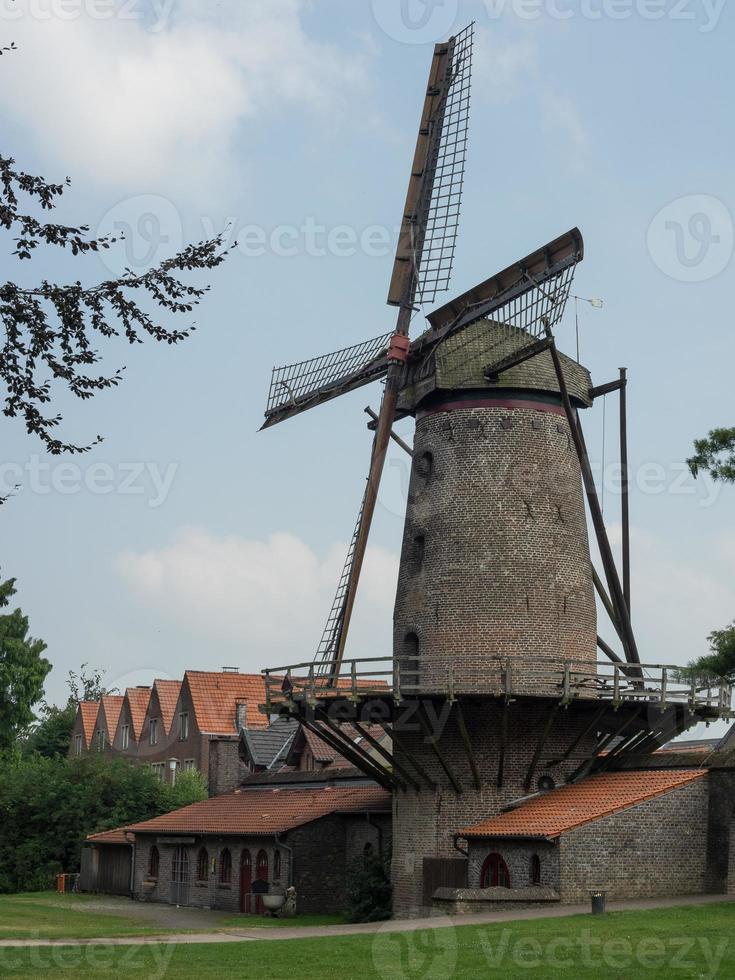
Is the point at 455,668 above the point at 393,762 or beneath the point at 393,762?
above

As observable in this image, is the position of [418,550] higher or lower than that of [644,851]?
higher

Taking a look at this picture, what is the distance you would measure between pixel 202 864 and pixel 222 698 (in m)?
16.1

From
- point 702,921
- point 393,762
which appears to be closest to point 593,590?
point 393,762

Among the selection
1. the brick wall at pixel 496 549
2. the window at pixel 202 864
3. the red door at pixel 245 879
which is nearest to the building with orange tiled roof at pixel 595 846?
the brick wall at pixel 496 549

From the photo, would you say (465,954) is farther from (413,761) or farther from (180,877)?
(180,877)

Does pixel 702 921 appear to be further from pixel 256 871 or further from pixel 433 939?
pixel 256 871

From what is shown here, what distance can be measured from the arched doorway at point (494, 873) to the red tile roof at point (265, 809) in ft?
20.0

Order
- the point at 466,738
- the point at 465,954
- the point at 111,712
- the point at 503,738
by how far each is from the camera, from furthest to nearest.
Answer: the point at 111,712 < the point at 503,738 < the point at 466,738 < the point at 465,954

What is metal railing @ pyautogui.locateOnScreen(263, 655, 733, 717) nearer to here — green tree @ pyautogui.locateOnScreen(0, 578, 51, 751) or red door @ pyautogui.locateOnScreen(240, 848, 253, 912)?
red door @ pyautogui.locateOnScreen(240, 848, 253, 912)

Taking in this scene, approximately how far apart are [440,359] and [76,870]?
999 inches

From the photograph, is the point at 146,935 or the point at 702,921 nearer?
the point at 702,921

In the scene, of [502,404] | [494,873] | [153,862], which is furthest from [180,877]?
[502,404]

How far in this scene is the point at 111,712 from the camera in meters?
65.3

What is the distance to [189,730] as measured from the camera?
54.9 meters
